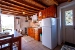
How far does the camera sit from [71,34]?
3111mm

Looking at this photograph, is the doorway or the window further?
the doorway

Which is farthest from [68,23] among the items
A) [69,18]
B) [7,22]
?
[7,22]

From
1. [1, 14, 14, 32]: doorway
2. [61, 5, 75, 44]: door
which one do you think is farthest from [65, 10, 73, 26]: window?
[1, 14, 14, 32]: doorway

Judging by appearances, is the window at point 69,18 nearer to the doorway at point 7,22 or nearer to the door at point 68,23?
the door at point 68,23

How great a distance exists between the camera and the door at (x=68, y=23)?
303cm

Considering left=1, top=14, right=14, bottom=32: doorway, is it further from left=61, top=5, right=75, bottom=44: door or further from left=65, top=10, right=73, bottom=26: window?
left=65, top=10, right=73, bottom=26: window

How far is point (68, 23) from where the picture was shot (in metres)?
3.26

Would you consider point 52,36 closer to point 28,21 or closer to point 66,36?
point 66,36

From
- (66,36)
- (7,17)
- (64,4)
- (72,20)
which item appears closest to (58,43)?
(66,36)

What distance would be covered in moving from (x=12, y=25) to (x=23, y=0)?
423 centimetres

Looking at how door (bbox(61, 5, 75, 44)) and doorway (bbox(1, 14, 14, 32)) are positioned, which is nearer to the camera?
door (bbox(61, 5, 75, 44))

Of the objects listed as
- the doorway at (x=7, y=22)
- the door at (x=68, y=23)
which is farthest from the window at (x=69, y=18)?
the doorway at (x=7, y=22)

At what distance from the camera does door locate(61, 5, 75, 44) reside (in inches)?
119

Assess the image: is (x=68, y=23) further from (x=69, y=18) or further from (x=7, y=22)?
(x=7, y=22)
